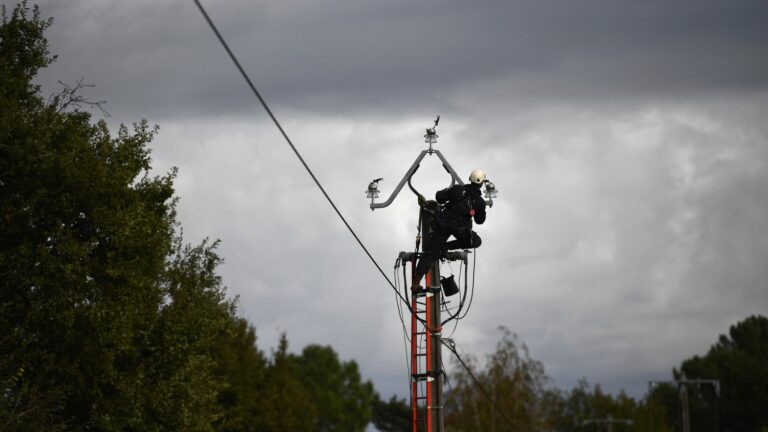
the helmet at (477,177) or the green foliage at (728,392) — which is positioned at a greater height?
the green foliage at (728,392)

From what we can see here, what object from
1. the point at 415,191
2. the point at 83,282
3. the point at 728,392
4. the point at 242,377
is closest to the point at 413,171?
the point at 415,191

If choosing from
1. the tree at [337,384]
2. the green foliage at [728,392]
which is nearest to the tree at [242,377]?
the green foliage at [728,392]

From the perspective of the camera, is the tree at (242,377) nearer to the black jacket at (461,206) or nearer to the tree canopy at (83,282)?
the tree canopy at (83,282)

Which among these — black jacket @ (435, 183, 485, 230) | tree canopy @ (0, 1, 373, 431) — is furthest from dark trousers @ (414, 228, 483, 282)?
tree canopy @ (0, 1, 373, 431)

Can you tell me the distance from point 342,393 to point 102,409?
125 m

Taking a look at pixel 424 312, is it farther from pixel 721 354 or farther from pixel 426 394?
pixel 721 354

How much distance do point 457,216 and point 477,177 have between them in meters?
0.87

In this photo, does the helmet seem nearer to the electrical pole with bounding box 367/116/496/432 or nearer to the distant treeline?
the electrical pole with bounding box 367/116/496/432

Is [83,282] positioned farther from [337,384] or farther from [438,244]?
[337,384]

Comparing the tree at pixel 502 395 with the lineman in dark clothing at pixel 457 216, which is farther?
the tree at pixel 502 395

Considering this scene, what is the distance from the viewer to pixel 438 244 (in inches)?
827

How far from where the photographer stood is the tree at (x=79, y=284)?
92.4 feet

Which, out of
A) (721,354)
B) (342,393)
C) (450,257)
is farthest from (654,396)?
(450,257)

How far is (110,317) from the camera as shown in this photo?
92.4ft
